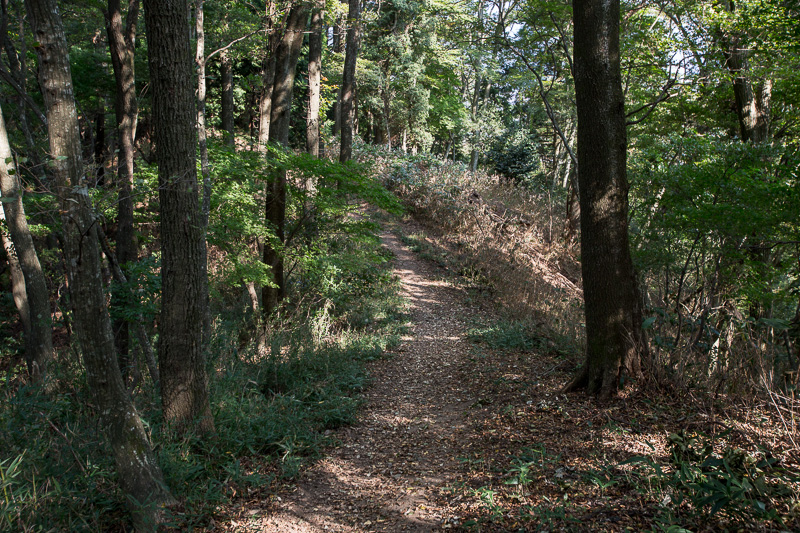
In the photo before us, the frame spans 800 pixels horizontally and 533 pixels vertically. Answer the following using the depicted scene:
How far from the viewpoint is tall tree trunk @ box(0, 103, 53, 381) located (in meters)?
6.21

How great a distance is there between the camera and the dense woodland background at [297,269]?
3.14 meters

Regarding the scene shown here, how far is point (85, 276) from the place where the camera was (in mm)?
3021

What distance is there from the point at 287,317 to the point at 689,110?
10081 mm

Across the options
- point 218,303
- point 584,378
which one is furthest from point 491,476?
point 218,303

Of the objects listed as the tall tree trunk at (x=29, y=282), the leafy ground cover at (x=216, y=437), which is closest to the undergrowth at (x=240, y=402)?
the leafy ground cover at (x=216, y=437)

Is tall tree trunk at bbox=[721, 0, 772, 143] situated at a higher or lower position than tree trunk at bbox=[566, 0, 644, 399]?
higher

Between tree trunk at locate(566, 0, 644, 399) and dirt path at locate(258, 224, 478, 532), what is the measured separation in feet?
5.79

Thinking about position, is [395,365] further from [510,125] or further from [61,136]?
[510,125]

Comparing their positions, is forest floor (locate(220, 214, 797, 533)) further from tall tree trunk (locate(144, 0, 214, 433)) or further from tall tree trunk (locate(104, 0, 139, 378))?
tall tree trunk (locate(104, 0, 139, 378))

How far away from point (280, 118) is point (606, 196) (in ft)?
19.9

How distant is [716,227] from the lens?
16.7 ft

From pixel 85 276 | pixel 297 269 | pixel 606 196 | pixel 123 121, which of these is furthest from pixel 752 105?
pixel 123 121

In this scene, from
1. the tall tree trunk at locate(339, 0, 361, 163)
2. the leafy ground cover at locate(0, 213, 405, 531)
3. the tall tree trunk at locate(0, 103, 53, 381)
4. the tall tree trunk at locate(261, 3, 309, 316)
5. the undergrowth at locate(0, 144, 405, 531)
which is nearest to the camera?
the leafy ground cover at locate(0, 213, 405, 531)

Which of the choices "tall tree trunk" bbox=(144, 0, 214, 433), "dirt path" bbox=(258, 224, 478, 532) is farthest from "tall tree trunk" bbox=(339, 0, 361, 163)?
"tall tree trunk" bbox=(144, 0, 214, 433)
